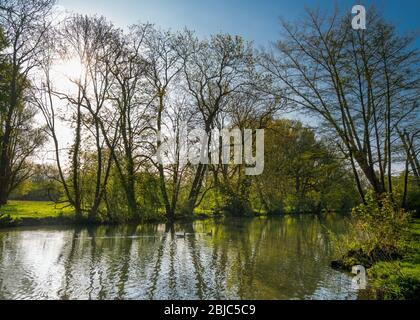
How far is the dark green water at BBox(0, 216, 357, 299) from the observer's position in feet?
33.6

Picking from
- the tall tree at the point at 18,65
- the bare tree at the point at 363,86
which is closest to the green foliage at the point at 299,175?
the bare tree at the point at 363,86

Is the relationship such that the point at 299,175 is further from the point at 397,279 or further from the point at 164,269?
the point at 397,279

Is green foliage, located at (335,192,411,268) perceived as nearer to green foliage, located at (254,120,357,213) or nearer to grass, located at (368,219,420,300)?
grass, located at (368,219,420,300)

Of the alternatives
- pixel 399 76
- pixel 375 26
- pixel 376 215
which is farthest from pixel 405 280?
pixel 375 26

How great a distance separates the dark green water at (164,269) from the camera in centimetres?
1023

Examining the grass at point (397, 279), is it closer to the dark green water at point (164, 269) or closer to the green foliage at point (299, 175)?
the dark green water at point (164, 269)

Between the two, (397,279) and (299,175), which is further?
(299,175)

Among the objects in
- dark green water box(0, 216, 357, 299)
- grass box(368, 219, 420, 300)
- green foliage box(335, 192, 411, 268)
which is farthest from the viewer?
green foliage box(335, 192, 411, 268)

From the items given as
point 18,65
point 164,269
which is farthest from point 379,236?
point 18,65

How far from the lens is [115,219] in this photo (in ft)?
101

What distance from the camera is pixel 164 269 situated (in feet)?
43.3

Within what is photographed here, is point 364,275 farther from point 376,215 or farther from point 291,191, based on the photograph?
point 291,191

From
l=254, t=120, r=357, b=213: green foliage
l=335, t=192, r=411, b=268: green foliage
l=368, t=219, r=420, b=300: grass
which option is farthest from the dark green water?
l=254, t=120, r=357, b=213: green foliage

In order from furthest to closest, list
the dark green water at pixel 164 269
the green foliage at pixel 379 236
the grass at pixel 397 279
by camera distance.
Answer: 1. the green foliage at pixel 379 236
2. the dark green water at pixel 164 269
3. the grass at pixel 397 279
